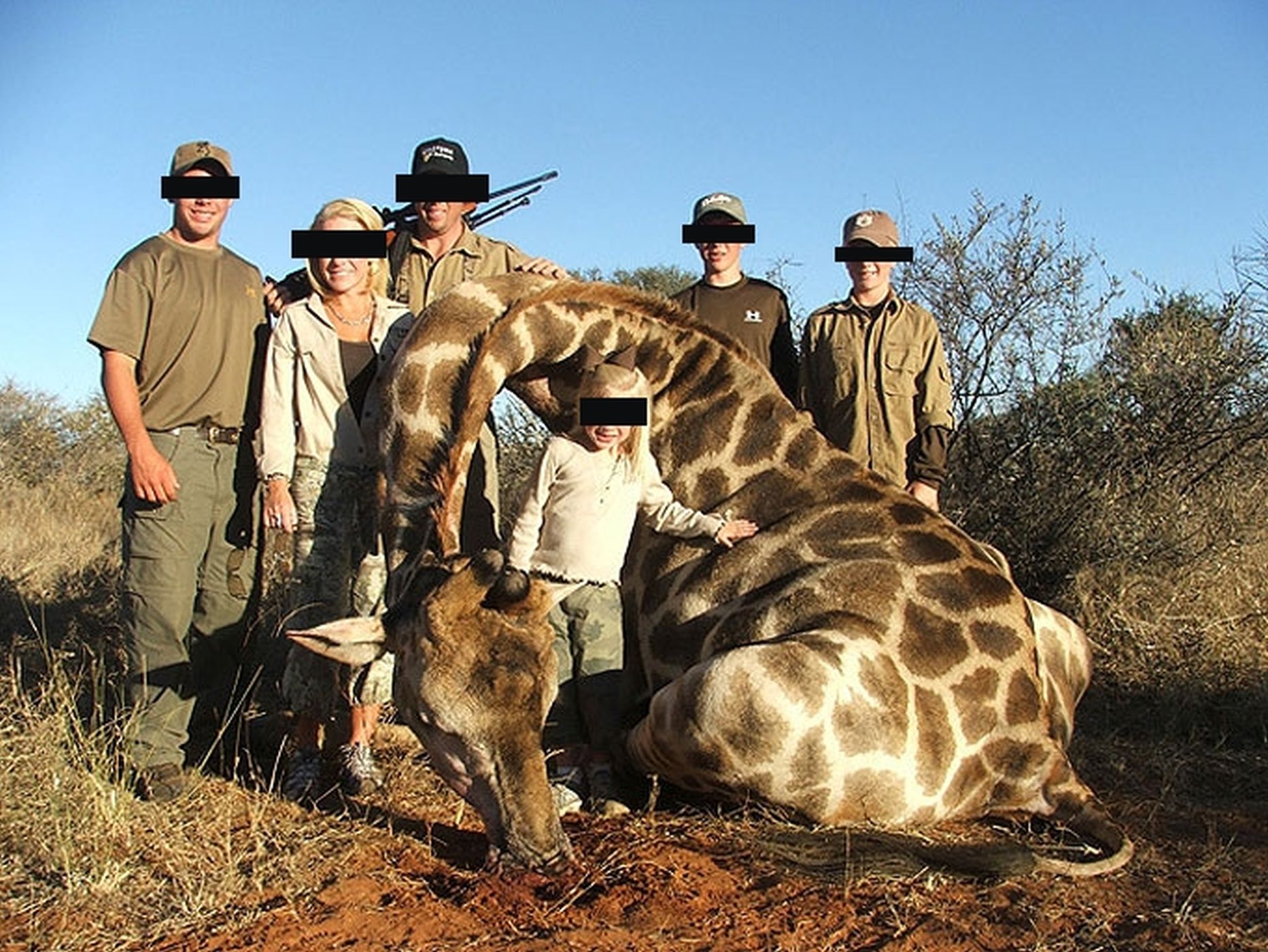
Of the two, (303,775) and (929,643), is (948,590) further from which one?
(303,775)

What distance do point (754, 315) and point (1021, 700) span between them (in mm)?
3117

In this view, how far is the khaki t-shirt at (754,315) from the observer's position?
7562 millimetres

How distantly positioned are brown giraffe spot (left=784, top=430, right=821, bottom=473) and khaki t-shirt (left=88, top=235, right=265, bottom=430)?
2.70 metres

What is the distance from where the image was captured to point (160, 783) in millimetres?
5492

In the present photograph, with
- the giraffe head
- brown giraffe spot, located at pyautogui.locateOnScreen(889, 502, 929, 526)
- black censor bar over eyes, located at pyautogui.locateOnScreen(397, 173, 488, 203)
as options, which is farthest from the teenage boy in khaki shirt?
the giraffe head

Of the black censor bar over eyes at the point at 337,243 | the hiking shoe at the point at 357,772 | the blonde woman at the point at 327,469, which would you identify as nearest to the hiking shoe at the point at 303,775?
the blonde woman at the point at 327,469

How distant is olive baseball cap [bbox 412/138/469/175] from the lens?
693 centimetres

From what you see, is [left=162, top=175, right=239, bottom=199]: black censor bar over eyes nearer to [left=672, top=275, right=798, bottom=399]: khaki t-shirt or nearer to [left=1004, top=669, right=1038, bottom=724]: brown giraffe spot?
[left=672, top=275, right=798, bottom=399]: khaki t-shirt

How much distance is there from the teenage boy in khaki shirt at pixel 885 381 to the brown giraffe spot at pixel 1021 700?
1.96 meters

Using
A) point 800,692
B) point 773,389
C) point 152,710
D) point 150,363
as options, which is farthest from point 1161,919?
point 150,363

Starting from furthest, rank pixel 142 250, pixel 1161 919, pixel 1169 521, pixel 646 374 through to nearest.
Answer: pixel 1169 521, pixel 646 374, pixel 142 250, pixel 1161 919

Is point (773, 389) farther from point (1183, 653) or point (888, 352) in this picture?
point (1183, 653)

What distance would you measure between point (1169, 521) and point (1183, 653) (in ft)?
5.10

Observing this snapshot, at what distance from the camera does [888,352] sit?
7297 millimetres
